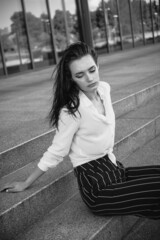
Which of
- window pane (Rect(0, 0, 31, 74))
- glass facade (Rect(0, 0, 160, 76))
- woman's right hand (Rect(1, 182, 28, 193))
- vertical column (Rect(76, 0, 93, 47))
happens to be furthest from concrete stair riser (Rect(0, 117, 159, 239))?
vertical column (Rect(76, 0, 93, 47))

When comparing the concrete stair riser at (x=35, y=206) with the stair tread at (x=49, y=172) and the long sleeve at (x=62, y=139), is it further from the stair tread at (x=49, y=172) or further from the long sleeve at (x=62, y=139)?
the long sleeve at (x=62, y=139)

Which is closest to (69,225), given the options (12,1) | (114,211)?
(114,211)

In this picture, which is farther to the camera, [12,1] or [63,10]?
[63,10]

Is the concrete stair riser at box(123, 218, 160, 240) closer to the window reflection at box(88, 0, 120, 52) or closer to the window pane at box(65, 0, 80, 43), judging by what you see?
the window pane at box(65, 0, 80, 43)

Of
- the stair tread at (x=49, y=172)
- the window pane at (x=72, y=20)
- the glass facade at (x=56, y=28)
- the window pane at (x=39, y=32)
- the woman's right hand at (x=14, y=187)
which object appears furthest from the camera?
the window pane at (x=72, y=20)

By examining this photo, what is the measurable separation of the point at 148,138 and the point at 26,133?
1.75 m

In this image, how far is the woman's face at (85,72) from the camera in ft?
7.04

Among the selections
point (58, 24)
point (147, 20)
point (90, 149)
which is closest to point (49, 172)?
point (90, 149)

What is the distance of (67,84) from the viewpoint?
2.21 m

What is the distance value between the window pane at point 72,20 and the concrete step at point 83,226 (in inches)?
474

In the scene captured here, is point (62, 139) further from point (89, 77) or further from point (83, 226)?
point (83, 226)

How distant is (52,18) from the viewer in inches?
503

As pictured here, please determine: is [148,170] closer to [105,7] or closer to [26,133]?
[26,133]

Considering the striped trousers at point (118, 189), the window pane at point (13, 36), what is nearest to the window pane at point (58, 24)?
the window pane at point (13, 36)
